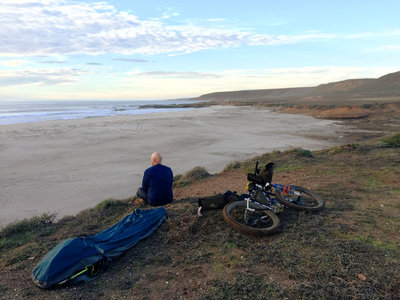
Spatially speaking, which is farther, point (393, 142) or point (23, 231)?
point (393, 142)

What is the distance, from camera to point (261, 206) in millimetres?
5348

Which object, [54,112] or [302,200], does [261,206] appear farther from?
[54,112]

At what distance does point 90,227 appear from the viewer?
6.06 meters

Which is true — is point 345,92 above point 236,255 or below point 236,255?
above

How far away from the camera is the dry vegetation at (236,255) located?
353cm

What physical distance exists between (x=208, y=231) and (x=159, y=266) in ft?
3.81

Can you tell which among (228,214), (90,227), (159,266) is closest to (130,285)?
(159,266)

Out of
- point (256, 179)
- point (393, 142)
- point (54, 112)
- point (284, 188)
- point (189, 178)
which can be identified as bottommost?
point (189, 178)

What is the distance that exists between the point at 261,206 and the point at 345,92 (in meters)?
102

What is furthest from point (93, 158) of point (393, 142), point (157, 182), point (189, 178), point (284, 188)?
point (393, 142)

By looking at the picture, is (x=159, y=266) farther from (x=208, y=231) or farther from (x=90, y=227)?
(x=90, y=227)

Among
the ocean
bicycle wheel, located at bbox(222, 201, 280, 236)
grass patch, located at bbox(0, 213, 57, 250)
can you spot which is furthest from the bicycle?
the ocean

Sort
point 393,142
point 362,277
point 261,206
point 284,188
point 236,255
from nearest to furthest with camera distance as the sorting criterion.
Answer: point 362,277 → point 236,255 → point 261,206 → point 284,188 → point 393,142

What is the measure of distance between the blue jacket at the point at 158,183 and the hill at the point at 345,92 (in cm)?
5445
